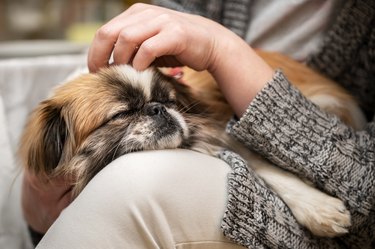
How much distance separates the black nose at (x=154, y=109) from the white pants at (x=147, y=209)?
5.0 inches

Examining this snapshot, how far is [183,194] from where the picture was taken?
805 mm

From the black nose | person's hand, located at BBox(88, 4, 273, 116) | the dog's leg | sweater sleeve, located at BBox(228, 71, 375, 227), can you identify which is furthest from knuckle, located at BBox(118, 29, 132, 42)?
the dog's leg

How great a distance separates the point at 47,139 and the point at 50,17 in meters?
1.75

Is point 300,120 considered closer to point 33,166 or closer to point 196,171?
point 196,171

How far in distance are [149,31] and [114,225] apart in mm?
341

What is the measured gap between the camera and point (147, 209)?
2.55ft

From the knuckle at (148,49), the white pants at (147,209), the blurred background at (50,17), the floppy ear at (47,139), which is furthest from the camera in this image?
the blurred background at (50,17)

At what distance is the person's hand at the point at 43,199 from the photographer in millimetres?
1069

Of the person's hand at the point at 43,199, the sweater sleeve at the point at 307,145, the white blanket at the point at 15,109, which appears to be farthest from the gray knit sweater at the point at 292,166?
the white blanket at the point at 15,109

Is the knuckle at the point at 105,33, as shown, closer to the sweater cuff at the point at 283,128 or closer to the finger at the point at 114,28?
the finger at the point at 114,28

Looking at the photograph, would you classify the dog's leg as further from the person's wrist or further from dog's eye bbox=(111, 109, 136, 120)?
dog's eye bbox=(111, 109, 136, 120)

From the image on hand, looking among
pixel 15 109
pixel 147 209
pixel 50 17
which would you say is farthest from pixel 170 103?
pixel 50 17

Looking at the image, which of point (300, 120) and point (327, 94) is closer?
point (300, 120)

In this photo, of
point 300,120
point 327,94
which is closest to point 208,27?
point 300,120
